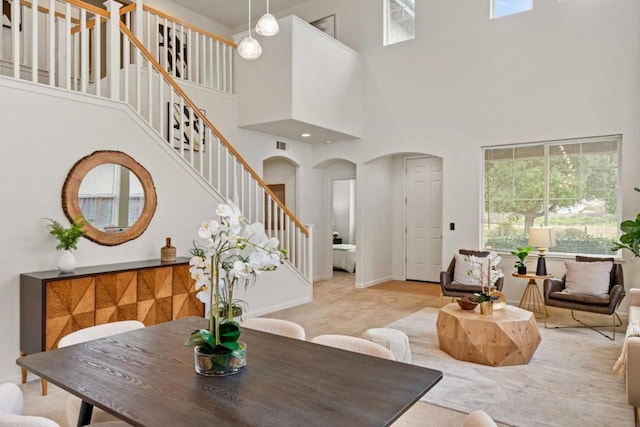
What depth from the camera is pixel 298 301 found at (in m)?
6.14

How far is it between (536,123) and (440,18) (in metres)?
2.27

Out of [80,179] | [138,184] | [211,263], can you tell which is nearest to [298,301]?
[138,184]

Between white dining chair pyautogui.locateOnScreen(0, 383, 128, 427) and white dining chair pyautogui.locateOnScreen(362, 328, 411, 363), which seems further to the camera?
white dining chair pyautogui.locateOnScreen(362, 328, 411, 363)

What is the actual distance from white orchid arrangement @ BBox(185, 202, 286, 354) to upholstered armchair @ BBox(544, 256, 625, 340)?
4329mm

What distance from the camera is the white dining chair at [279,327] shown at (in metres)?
2.38

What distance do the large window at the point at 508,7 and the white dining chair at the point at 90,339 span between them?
254 inches

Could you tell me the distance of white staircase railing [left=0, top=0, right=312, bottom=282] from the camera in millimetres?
4094

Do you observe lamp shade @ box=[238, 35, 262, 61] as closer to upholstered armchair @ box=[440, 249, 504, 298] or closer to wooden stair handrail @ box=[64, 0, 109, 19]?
wooden stair handrail @ box=[64, 0, 109, 19]

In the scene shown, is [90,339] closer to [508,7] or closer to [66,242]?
[66,242]

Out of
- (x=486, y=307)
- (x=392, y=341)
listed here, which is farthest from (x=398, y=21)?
(x=392, y=341)

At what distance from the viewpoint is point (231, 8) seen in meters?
8.20

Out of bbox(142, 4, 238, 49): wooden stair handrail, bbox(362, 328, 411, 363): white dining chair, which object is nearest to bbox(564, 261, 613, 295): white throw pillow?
bbox(362, 328, 411, 363): white dining chair

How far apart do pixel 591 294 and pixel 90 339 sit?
4945 millimetres

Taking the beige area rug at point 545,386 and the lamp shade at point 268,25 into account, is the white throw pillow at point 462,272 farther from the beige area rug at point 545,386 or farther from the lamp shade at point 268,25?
the lamp shade at point 268,25
